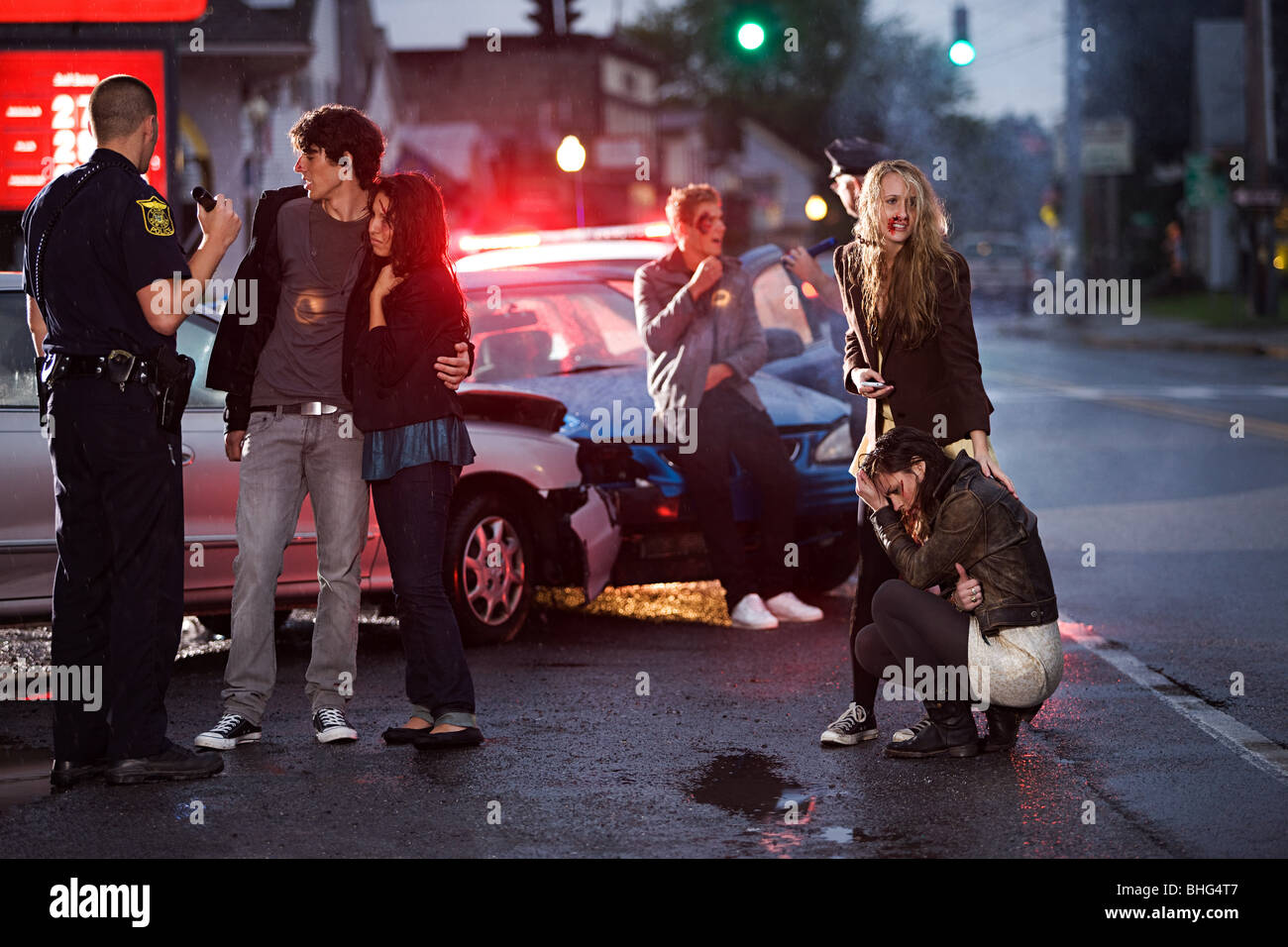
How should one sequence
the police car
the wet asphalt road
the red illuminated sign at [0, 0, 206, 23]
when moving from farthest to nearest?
the red illuminated sign at [0, 0, 206, 23]
the police car
the wet asphalt road

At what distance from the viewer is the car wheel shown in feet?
26.7

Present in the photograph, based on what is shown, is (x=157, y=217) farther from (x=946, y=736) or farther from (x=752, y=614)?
(x=752, y=614)

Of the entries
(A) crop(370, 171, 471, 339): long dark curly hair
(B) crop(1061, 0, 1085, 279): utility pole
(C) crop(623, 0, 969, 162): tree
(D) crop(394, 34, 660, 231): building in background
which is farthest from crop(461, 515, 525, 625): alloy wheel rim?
(C) crop(623, 0, 969, 162): tree

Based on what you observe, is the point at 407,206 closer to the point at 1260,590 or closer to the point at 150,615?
the point at 150,615

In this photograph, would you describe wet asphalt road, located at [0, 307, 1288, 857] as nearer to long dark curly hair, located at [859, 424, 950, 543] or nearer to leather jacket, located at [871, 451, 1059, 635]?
leather jacket, located at [871, 451, 1059, 635]

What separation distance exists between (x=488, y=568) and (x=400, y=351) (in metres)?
2.22

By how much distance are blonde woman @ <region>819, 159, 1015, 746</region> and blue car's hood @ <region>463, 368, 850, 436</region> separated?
8.15 ft

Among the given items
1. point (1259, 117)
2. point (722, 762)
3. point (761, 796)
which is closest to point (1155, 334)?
point (1259, 117)

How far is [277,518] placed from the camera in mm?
6383

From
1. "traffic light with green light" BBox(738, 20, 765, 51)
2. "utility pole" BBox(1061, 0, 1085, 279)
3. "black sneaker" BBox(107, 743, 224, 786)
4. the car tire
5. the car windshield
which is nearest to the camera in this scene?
"black sneaker" BBox(107, 743, 224, 786)

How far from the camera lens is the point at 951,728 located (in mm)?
6109

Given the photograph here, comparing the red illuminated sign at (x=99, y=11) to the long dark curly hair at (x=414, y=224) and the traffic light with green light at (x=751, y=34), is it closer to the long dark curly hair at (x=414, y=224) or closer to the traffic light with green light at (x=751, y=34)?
the traffic light with green light at (x=751, y=34)

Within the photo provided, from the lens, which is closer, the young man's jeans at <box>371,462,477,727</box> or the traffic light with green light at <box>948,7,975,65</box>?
the young man's jeans at <box>371,462,477,727</box>

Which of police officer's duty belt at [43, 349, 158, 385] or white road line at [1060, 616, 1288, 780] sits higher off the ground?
police officer's duty belt at [43, 349, 158, 385]
